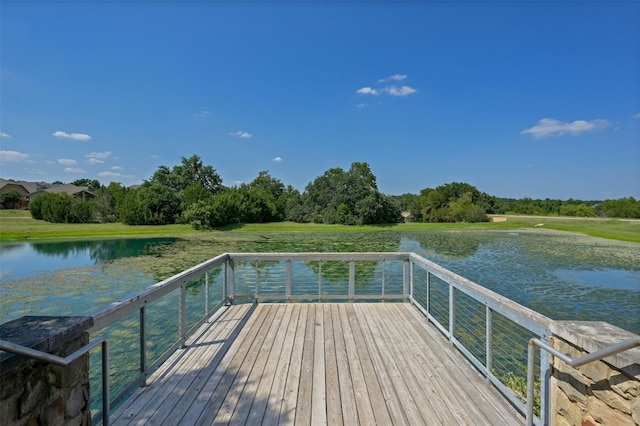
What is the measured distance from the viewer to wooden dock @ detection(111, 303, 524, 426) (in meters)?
2.09

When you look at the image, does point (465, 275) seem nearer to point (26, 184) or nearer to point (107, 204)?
point (107, 204)

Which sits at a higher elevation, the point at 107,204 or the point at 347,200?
the point at 347,200

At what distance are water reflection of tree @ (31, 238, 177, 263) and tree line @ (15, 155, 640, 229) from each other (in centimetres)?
1006

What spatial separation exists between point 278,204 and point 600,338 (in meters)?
41.6

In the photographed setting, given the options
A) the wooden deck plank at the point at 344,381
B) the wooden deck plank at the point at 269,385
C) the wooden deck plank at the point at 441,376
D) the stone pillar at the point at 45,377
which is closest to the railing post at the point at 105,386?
the stone pillar at the point at 45,377

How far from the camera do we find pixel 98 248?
747 inches

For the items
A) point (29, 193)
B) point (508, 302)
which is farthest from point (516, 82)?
point (29, 193)

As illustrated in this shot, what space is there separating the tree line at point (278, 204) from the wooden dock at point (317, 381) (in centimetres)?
2960

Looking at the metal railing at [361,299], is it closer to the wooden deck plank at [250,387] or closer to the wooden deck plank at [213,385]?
the wooden deck plank at [213,385]

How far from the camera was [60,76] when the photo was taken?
22.2ft

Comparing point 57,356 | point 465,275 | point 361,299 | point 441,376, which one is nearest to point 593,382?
point 441,376

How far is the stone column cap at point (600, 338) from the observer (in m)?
1.18

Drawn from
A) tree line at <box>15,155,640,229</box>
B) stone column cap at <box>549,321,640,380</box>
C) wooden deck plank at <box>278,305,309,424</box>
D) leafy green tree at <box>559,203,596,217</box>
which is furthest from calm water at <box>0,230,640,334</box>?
leafy green tree at <box>559,203,596,217</box>

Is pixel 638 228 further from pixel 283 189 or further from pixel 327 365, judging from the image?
pixel 283 189
